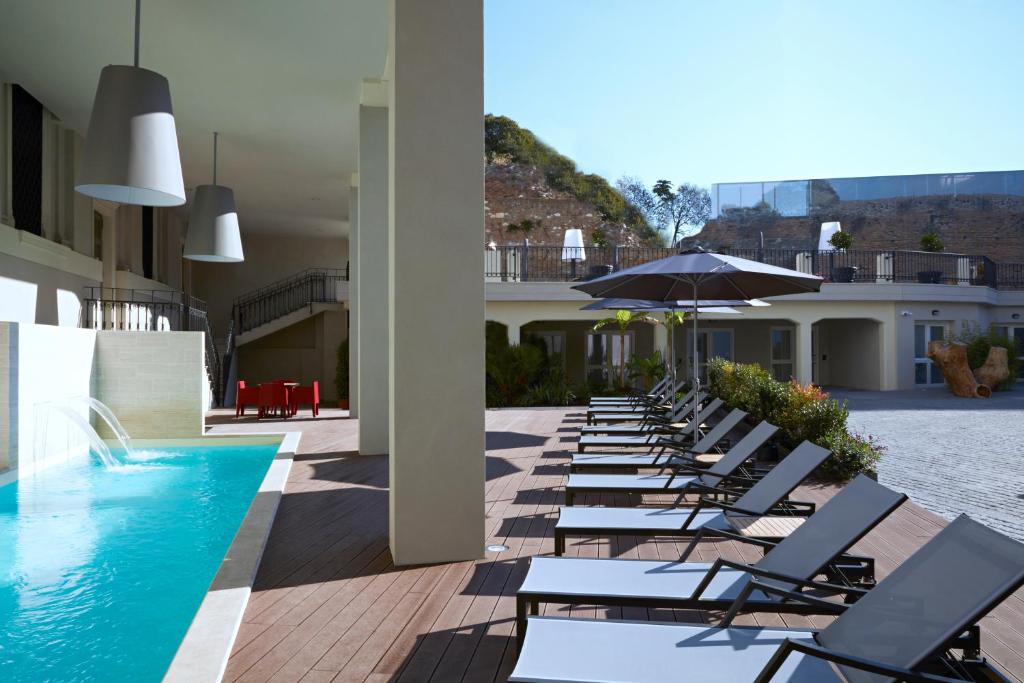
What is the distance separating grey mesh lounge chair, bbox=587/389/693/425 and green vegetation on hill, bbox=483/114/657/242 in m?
46.7

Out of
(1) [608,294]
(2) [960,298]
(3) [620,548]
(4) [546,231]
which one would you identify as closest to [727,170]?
(4) [546,231]

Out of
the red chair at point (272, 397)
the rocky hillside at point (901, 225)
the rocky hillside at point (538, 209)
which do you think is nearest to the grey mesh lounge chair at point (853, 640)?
the red chair at point (272, 397)

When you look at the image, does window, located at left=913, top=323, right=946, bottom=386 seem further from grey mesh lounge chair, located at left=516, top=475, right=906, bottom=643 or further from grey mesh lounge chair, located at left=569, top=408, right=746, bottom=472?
grey mesh lounge chair, located at left=516, top=475, right=906, bottom=643

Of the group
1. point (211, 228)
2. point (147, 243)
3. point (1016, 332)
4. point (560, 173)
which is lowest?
point (1016, 332)

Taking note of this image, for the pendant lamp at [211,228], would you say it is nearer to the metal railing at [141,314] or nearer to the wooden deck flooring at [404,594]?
the metal railing at [141,314]

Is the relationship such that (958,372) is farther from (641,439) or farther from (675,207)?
(675,207)

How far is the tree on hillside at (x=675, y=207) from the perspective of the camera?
6016 cm

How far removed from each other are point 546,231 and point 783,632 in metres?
54.7

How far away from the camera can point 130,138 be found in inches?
281

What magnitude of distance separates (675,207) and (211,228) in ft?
171

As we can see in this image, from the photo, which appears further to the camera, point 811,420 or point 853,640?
point 811,420

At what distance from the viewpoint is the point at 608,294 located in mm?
8859

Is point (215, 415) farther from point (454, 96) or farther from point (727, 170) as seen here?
point (727, 170)

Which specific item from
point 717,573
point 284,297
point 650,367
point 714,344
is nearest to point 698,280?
point 717,573
